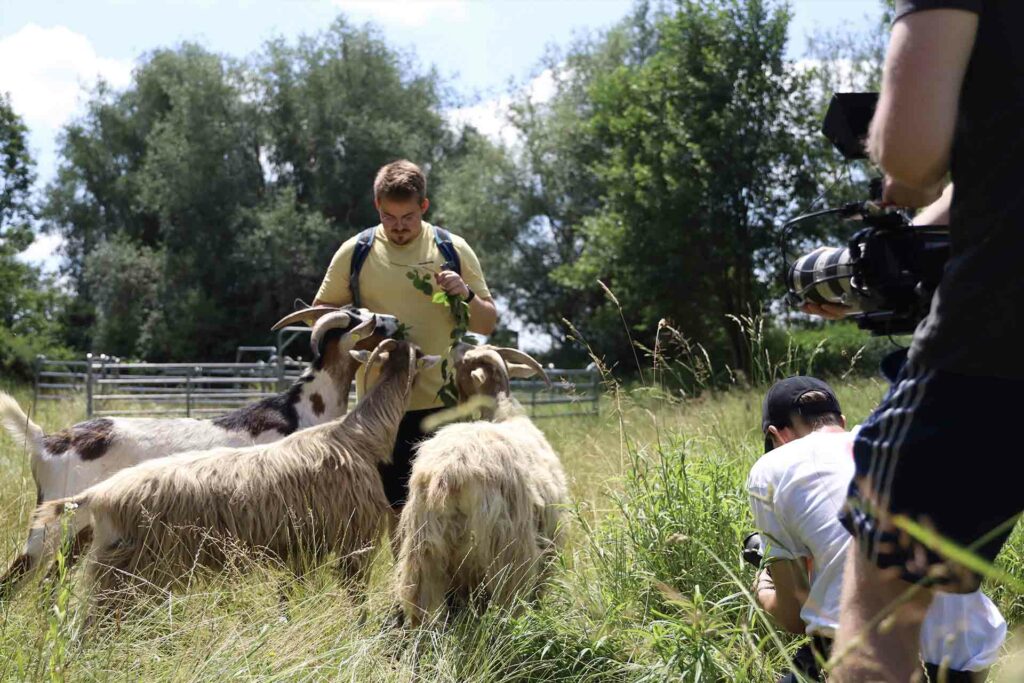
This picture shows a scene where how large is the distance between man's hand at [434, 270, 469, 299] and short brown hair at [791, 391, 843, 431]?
1.94m

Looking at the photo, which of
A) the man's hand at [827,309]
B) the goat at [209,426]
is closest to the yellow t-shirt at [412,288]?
the goat at [209,426]

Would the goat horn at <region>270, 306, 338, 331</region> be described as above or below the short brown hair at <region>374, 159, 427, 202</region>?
below

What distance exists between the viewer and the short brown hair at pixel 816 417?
11.0 ft

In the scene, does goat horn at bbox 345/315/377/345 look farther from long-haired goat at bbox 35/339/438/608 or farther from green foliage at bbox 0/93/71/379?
green foliage at bbox 0/93/71/379

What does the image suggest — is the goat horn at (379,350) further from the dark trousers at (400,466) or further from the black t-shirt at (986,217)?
the black t-shirt at (986,217)

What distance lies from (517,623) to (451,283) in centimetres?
178

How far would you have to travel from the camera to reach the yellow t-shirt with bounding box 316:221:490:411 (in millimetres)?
5035

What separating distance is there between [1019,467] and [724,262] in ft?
82.0

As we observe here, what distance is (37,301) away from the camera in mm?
29375

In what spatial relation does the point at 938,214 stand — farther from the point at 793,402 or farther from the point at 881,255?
the point at 793,402

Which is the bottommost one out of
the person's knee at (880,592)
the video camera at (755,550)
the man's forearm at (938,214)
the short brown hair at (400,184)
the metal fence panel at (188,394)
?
the metal fence panel at (188,394)

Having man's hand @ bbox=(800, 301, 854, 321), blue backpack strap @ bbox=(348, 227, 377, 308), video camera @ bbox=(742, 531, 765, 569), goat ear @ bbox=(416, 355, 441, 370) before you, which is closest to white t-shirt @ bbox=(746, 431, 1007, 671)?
video camera @ bbox=(742, 531, 765, 569)

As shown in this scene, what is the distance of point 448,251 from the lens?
16.6 feet

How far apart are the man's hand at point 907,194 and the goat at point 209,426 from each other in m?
3.37
